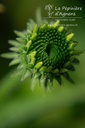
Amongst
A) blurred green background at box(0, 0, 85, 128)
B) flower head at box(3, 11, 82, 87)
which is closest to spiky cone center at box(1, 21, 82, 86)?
flower head at box(3, 11, 82, 87)

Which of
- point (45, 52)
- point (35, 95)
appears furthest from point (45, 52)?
point (35, 95)

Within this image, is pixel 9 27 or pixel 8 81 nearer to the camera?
pixel 8 81

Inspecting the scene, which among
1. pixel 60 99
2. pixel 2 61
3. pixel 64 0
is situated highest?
pixel 64 0

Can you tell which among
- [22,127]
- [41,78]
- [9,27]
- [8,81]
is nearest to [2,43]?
[9,27]

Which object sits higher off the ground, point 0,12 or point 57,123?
point 0,12

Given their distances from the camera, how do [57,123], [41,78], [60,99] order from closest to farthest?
[41,78], [60,99], [57,123]

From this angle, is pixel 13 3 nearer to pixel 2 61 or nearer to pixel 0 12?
pixel 0 12

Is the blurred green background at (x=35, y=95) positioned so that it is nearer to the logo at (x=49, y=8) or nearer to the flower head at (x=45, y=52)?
the logo at (x=49, y=8)

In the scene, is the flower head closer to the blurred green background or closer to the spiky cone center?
the spiky cone center
